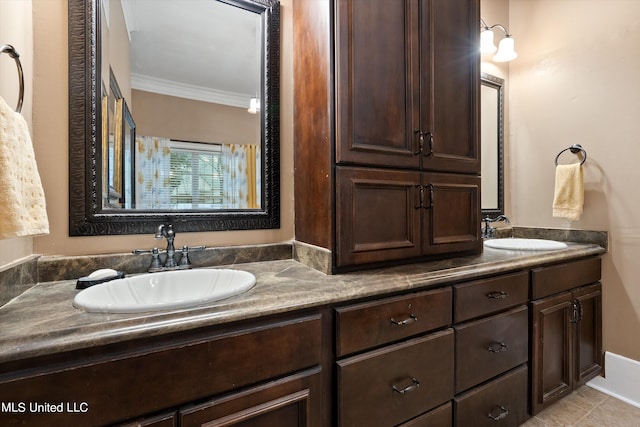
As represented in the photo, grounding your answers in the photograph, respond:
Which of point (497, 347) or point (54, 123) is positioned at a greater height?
point (54, 123)

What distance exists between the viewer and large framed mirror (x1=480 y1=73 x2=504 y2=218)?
224cm

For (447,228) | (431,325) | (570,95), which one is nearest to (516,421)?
(431,325)

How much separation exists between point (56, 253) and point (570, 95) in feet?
9.51

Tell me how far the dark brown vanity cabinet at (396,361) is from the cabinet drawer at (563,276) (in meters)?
0.63

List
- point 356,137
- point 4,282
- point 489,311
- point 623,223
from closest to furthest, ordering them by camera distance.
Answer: point 4,282 → point 356,137 → point 489,311 → point 623,223

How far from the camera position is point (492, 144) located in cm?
229

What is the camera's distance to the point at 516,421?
1419 mm

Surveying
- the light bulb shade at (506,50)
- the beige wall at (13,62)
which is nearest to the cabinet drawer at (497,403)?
the beige wall at (13,62)

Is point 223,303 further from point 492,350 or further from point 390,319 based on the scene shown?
point 492,350

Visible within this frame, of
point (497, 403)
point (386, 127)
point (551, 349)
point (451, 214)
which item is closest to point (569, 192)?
point (551, 349)

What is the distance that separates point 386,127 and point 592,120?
62.7 inches

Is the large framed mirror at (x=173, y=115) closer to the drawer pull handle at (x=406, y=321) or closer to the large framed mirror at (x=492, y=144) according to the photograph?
the drawer pull handle at (x=406, y=321)

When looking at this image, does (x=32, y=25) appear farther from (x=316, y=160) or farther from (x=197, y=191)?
(x=316, y=160)

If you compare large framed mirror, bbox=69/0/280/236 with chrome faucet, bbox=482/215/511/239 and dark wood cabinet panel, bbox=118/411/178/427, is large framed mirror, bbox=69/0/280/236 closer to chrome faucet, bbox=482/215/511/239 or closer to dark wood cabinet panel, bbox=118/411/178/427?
dark wood cabinet panel, bbox=118/411/178/427
